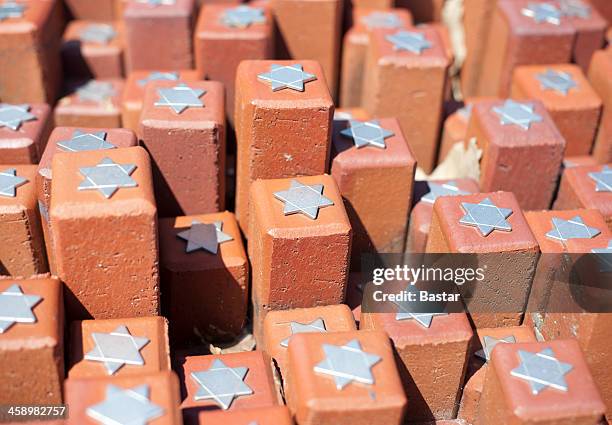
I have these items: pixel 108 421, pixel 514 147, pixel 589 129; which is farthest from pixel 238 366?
pixel 589 129

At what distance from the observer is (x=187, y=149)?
13.0ft

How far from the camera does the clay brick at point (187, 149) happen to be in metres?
3.91

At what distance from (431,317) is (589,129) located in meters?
2.01

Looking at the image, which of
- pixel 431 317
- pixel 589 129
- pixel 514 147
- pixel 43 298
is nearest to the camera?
pixel 43 298

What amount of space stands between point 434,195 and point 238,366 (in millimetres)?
1479

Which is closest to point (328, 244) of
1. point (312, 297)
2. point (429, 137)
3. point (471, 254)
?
point (312, 297)

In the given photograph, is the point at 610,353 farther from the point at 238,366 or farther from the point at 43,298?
the point at 43,298

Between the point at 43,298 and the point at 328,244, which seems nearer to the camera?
the point at 43,298

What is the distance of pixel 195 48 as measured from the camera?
492cm

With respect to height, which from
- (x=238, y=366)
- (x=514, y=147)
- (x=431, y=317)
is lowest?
(x=238, y=366)

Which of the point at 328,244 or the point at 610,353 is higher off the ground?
the point at 328,244

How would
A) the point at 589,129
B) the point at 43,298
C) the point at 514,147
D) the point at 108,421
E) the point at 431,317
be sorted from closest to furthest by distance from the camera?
the point at 108,421 < the point at 43,298 < the point at 431,317 < the point at 514,147 < the point at 589,129

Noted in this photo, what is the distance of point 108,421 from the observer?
2928 millimetres

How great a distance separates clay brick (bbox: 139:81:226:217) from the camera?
3.91 metres
